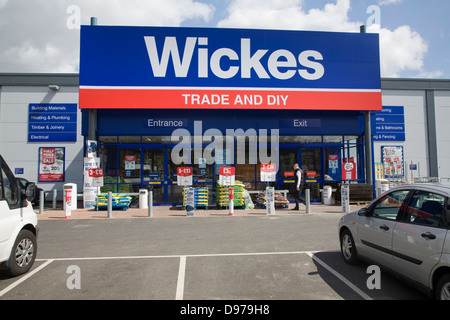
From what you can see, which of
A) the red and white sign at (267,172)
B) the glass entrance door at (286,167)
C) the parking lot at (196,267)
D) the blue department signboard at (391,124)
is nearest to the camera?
the parking lot at (196,267)

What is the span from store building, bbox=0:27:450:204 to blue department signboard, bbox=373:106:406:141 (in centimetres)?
434

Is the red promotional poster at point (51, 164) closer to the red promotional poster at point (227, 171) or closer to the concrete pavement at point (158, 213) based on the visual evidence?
the concrete pavement at point (158, 213)

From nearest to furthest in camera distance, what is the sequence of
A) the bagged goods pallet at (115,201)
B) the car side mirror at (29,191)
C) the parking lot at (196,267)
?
the parking lot at (196,267), the car side mirror at (29,191), the bagged goods pallet at (115,201)

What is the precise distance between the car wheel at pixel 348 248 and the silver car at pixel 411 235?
0.06 ft

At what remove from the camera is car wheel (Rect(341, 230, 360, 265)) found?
200 inches

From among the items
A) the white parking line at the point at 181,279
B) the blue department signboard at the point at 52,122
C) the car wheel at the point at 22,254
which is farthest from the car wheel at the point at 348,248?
the blue department signboard at the point at 52,122

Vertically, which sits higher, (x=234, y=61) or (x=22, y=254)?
(x=234, y=61)

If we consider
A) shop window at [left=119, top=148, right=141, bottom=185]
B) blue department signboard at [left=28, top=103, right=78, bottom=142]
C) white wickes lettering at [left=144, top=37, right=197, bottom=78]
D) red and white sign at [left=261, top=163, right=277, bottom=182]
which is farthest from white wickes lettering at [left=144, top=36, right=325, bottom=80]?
blue department signboard at [left=28, top=103, right=78, bottom=142]

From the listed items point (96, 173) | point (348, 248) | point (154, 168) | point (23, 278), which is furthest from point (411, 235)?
point (154, 168)

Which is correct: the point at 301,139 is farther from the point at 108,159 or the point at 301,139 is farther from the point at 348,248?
the point at 348,248

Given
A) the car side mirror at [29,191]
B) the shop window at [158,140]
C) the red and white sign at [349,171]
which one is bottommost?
the car side mirror at [29,191]

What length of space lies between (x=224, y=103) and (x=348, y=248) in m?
9.99

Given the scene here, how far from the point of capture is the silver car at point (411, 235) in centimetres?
327

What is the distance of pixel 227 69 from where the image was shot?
46.5ft
